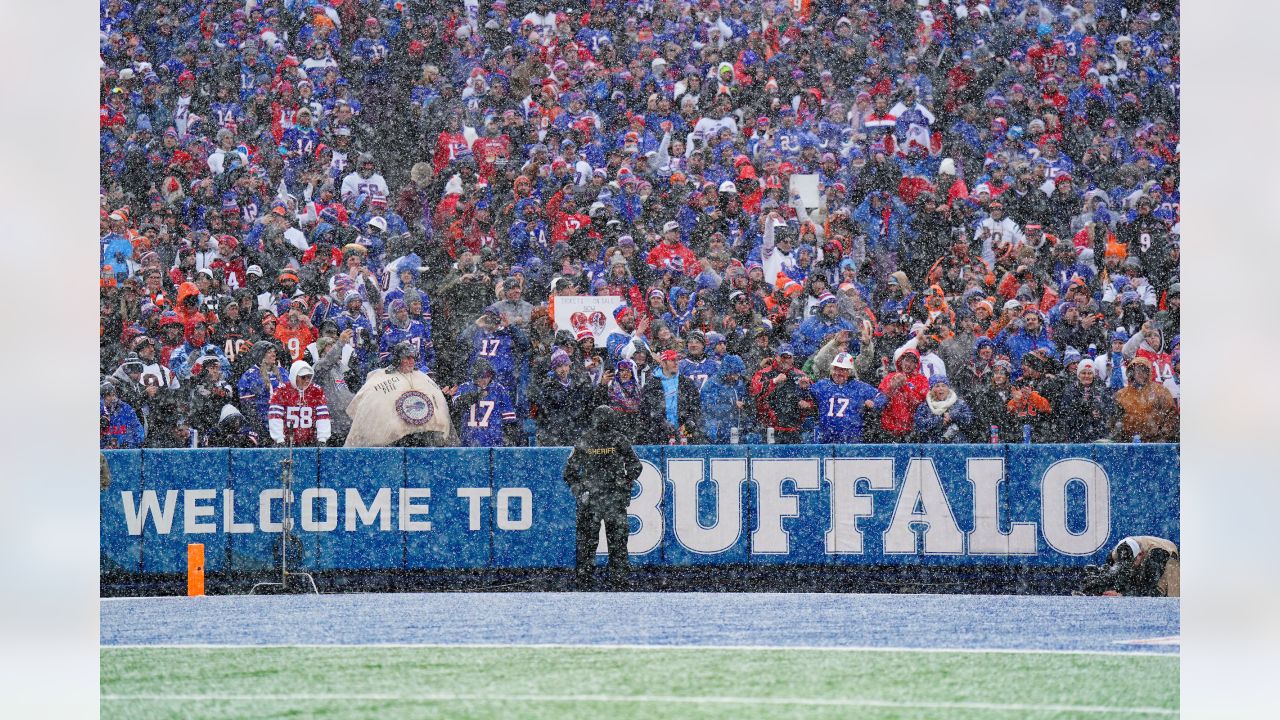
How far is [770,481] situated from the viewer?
11203 millimetres

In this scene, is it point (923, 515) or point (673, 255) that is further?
point (673, 255)

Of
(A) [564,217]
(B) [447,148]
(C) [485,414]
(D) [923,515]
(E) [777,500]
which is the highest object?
(B) [447,148]

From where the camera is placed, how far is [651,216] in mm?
14156

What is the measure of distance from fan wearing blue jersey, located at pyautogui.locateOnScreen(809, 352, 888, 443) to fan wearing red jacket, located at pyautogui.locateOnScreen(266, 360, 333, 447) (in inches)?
152

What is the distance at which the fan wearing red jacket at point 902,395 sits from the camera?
1138cm

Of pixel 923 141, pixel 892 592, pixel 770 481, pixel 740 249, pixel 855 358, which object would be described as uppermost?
pixel 923 141

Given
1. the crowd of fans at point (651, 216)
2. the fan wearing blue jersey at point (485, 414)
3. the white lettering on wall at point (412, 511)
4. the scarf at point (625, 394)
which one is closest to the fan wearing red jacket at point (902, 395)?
the crowd of fans at point (651, 216)

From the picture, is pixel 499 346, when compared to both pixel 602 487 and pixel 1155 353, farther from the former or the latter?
pixel 1155 353

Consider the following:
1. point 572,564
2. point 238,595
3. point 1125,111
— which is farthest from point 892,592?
point 1125,111

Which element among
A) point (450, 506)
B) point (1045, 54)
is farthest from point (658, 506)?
point (1045, 54)

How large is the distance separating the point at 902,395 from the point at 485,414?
10.9 ft

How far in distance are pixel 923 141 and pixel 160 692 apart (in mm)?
10365

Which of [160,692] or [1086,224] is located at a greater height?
[1086,224]

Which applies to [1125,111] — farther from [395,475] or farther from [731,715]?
[731,715]
